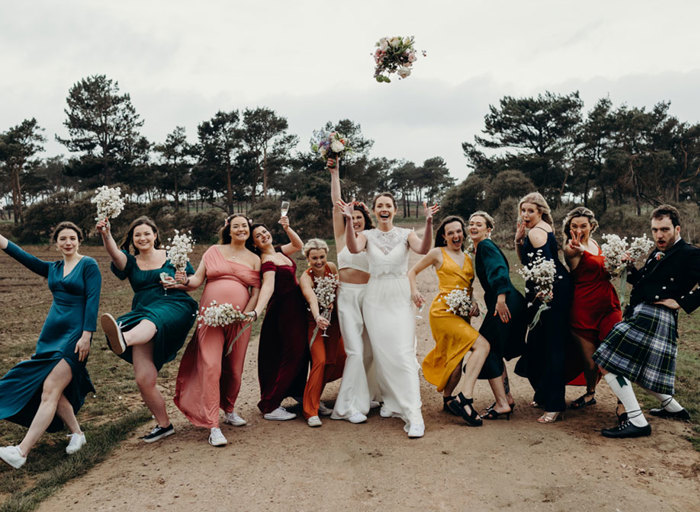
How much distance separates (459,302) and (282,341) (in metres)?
2.14

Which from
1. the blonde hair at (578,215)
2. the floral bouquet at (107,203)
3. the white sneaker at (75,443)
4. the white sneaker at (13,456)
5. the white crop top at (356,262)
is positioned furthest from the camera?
the white crop top at (356,262)

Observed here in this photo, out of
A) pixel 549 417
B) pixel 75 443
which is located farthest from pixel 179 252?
pixel 549 417

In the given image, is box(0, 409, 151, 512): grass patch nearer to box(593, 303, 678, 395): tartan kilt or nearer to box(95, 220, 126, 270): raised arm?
box(95, 220, 126, 270): raised arm

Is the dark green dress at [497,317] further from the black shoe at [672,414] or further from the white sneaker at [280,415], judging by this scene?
the white sneaker at [280,415]

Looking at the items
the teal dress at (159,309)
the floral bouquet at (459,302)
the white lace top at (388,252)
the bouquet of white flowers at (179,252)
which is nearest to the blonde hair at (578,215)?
the floral bouquet at (459,302)

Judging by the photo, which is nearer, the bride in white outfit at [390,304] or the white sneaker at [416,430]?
the white sneaker at [416,430]

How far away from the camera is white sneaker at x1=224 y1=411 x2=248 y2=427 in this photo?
19.0 ft

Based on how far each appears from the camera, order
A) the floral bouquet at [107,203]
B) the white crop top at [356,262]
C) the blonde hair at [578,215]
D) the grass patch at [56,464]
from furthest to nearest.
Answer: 1. the white crop top at [356,262]
2. the blonde hair at [578,215]
3. the floral bouquet at [107,203]
4. the grass patch at [56,464]

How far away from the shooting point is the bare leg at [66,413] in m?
5.20

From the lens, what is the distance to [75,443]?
519 cm

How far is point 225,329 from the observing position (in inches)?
222

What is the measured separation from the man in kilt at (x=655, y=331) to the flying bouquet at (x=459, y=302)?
1.44 meters

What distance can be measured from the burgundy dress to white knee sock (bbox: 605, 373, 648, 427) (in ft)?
11.3

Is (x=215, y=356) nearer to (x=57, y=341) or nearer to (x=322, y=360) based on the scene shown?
(x=322, y=360)
